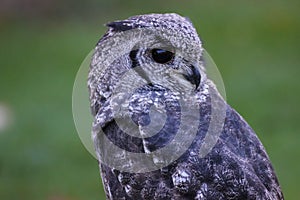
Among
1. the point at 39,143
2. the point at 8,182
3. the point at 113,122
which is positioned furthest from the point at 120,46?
the point at 39,143

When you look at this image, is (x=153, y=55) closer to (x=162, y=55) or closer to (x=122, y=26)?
(x=162, y=55)

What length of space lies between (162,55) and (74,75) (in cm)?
739

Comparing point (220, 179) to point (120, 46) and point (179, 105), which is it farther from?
point (120, 46)

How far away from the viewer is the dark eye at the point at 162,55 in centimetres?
482

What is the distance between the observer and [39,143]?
9.98 meters

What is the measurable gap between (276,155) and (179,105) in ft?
14.8

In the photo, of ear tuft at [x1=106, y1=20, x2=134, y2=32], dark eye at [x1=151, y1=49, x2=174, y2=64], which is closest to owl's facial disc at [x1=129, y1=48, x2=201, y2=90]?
dark eye at [x1=151, y1=49, x2=174, y2=64]

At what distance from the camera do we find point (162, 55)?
15.9ft

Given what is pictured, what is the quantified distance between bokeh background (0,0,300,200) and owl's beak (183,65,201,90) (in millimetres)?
3534

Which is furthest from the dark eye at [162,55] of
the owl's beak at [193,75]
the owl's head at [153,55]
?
the owl's beak at [193,75]

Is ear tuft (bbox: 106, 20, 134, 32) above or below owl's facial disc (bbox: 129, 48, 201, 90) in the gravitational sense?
above

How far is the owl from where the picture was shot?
457cm

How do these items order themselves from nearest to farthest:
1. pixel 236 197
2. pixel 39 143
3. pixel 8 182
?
1. pixel 236 197
2. pixel 8 182
3. pixel 39 143

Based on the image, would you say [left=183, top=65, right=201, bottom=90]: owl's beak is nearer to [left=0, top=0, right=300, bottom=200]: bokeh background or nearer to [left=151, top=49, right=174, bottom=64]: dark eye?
[left=151, top=49, right=174, bottom=64]: dark eye
